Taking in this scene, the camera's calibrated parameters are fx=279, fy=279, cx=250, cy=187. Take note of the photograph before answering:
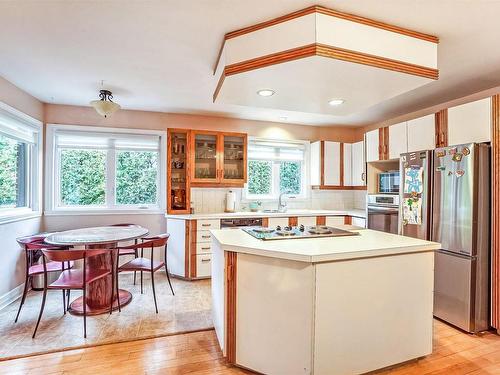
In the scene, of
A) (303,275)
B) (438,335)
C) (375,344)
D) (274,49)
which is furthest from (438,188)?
(274,49)

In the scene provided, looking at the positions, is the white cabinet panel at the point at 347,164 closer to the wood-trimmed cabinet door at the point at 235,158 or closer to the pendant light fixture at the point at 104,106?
the wood-trimmed cabinet door at the point at 235,158

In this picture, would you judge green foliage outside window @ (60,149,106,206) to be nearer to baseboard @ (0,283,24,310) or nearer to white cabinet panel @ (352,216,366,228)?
baseboard @ (0,283,24,310)

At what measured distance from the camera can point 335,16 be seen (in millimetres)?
1676

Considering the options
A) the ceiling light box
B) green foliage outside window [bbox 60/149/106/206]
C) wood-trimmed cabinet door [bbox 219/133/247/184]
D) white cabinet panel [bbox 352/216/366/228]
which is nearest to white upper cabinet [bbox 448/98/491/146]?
the ceiling light box

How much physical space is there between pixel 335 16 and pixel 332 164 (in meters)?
3.23

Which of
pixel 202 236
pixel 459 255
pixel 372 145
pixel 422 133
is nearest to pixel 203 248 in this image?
pixel 202 236

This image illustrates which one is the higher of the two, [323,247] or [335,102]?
[335,102]

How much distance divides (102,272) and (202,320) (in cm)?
105

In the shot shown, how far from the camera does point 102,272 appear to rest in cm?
264

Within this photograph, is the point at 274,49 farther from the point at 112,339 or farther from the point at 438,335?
the point at 438,335

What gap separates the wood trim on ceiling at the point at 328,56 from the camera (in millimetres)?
1628

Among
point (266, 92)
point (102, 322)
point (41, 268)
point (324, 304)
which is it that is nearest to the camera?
point (324, 304)

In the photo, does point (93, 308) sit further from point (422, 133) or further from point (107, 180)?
point (422, 133)

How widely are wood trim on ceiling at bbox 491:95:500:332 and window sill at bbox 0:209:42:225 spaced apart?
4.72m
